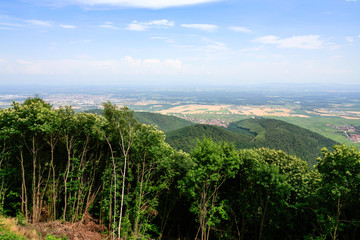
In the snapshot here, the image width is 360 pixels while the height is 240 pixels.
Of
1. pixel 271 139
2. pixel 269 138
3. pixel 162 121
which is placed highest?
pixel 162 121

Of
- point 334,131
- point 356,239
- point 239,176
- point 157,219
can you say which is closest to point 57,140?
point 157,219

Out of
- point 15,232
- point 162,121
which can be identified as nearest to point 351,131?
point 162,121

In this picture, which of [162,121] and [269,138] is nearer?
[269,138]

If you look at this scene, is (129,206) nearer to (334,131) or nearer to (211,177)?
(211,177)

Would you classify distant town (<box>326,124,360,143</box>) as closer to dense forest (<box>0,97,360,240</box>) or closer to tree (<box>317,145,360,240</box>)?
dense forest (<box>0,97,360,240</box>)

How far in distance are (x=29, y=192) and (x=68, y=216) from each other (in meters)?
4.70

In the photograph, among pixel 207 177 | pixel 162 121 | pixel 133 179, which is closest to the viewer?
pixel 207 177

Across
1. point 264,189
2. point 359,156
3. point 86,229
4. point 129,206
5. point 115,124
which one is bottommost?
point 86,229

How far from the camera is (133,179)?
18.9 meters

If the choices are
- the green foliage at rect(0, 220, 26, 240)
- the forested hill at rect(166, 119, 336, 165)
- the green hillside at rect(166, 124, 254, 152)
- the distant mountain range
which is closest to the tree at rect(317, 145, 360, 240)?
the green foliage at rect(0, 220, 26, 240)

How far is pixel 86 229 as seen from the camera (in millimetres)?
16453

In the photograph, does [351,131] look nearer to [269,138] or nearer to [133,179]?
[269,138]

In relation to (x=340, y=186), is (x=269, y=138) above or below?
below

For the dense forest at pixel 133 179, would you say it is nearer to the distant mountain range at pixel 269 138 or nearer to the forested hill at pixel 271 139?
the forested hill at pixel 271 139
